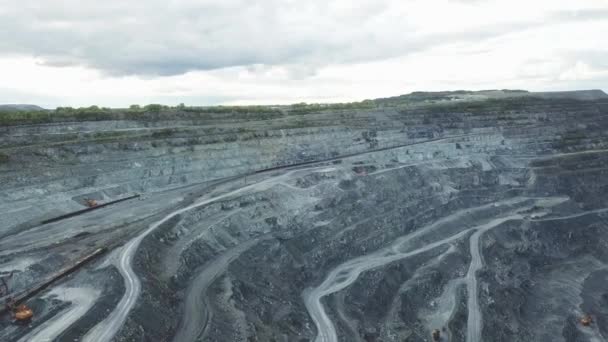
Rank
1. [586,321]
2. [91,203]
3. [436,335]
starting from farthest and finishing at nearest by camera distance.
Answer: [586,321]
[91,203]
[436,335]

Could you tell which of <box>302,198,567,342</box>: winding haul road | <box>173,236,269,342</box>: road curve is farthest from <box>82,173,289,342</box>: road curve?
<box>302,198,567,342</box>: winding haul road

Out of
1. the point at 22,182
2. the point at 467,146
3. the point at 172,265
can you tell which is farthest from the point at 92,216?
the point at 467,146

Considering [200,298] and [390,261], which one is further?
[390,261]

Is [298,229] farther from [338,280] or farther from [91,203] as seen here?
[91,203]

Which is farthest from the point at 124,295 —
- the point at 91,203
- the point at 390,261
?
the point at 390,261

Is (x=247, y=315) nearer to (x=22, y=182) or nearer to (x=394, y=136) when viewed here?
(x=22, y=182)

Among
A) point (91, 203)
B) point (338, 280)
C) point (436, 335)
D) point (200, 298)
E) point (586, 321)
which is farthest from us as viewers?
point (586, 321)

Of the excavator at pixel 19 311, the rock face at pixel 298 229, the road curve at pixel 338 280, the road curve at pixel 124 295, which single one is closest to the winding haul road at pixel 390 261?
the road curve at pixel 338 280

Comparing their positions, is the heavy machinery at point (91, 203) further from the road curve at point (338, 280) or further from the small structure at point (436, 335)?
the small structure at point (436, 335)
